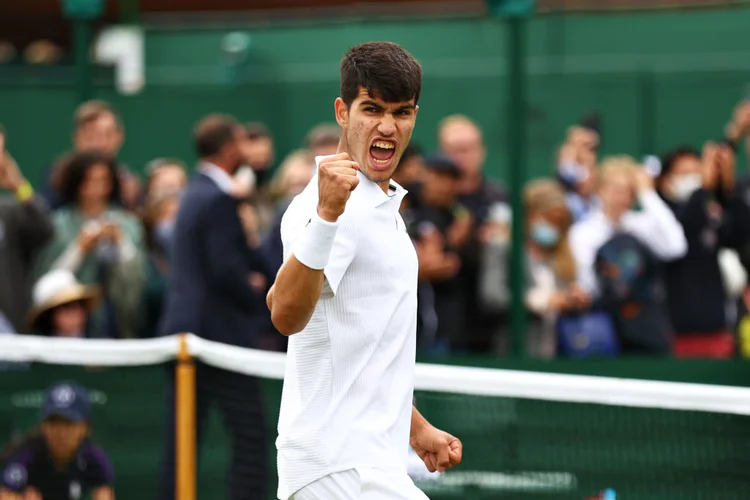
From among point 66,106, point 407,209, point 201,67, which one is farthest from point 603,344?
point 201,67

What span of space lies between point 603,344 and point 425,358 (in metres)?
1.22

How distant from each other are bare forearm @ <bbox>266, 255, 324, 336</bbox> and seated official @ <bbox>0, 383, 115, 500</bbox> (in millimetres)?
3170

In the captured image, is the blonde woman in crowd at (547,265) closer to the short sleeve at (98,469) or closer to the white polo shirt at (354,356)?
the short sleeve at (98,469)

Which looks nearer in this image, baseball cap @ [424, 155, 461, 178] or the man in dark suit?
the man in dark suit

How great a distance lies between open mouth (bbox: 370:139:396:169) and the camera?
148 inches

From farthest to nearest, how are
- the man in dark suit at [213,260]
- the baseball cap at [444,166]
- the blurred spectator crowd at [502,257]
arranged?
the baseball cap at [444,166] → the blurred spectator crowd at [502,257] → the man in dark suit at [213,260]

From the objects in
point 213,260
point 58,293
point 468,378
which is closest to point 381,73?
point 468,378

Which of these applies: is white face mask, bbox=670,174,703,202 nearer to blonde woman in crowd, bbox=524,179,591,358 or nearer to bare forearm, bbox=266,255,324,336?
blonde woman in crowd, bbox=524,179,591,358

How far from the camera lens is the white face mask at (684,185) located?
9664 mm

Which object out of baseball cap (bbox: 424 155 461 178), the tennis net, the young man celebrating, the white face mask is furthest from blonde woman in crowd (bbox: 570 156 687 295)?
the young man celebrating

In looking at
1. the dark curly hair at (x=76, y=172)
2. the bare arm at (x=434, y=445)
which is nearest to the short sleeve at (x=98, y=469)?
the bare arm at (x=434, y=445)

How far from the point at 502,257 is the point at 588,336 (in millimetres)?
746

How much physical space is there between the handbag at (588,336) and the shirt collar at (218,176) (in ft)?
7.92

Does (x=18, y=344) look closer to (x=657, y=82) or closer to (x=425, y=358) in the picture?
(x=425, y=358)
